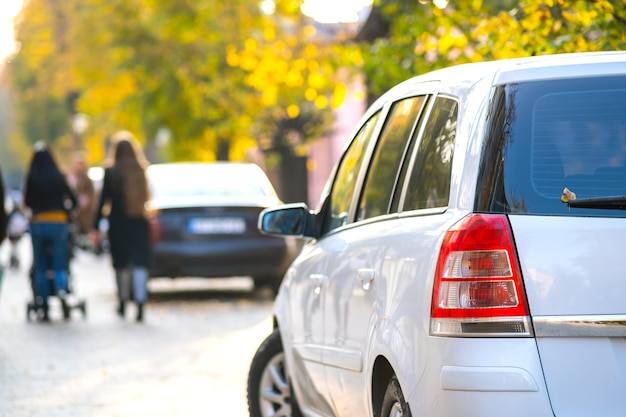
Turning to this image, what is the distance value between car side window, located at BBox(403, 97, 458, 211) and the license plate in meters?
11.9

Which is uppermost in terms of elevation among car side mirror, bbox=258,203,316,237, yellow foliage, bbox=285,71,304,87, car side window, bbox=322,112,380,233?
yellow foliage, bbox=285,71,304,87

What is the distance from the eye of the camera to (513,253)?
4449 mm

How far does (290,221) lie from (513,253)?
2504 millimetres

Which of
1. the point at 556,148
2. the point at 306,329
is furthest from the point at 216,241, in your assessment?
the point at 556,148

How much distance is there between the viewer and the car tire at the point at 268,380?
728 centimetres

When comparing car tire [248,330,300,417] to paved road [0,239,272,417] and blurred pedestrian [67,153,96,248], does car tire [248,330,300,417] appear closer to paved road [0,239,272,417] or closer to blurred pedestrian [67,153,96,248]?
paved road [0,239,272,417]

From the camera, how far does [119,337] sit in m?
13.7

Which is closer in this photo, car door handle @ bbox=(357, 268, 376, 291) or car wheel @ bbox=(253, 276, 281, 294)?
car door handle @ bbox=(357, 268, 376, 291)

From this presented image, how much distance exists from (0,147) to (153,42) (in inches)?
4340

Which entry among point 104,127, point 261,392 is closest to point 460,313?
point 261,392

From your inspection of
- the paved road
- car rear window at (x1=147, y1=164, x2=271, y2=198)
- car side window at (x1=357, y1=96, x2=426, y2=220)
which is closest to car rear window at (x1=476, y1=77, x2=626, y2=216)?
car side window at (x1=357, y1=96, x2=426, y2=220)

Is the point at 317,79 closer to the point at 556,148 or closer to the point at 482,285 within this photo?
the point at 556,148

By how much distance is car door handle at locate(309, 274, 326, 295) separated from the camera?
6.35 meters

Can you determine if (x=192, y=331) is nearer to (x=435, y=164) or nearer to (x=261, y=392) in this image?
(x=261, y=392)
